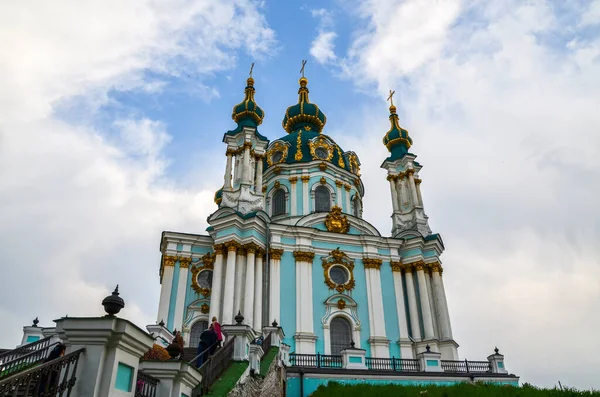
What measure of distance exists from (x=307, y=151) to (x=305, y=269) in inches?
405

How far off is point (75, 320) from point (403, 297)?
75.6ft

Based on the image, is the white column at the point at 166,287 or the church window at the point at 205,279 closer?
the white column at the point at 166,287

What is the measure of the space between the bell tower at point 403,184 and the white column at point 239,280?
10.4m

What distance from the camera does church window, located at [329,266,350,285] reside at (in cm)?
2586

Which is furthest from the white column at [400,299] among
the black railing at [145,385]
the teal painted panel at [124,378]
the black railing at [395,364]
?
the teal painted panel at [124,378]

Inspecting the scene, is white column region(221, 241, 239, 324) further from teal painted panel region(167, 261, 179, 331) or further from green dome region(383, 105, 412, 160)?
green dome region(383, 105, 412, 160)

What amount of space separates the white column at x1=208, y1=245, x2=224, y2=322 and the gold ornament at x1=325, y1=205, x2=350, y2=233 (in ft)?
21.8

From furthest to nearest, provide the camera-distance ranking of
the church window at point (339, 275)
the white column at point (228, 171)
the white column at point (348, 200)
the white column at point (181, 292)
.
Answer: the white column at point (348, 200) → the white column at point (228, 171) → the church window at point (339, 275) → the white column at point (181, 292)

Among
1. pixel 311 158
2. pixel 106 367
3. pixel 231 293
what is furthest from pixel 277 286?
pixel 106 367

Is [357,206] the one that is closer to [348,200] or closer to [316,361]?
[348,200]

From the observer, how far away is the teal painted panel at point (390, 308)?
24781mm

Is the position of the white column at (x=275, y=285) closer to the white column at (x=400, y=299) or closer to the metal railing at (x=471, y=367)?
the white column at (x=400, y=299)

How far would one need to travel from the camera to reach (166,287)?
79.9ft

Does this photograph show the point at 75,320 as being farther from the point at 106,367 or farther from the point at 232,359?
the point at 232,359
